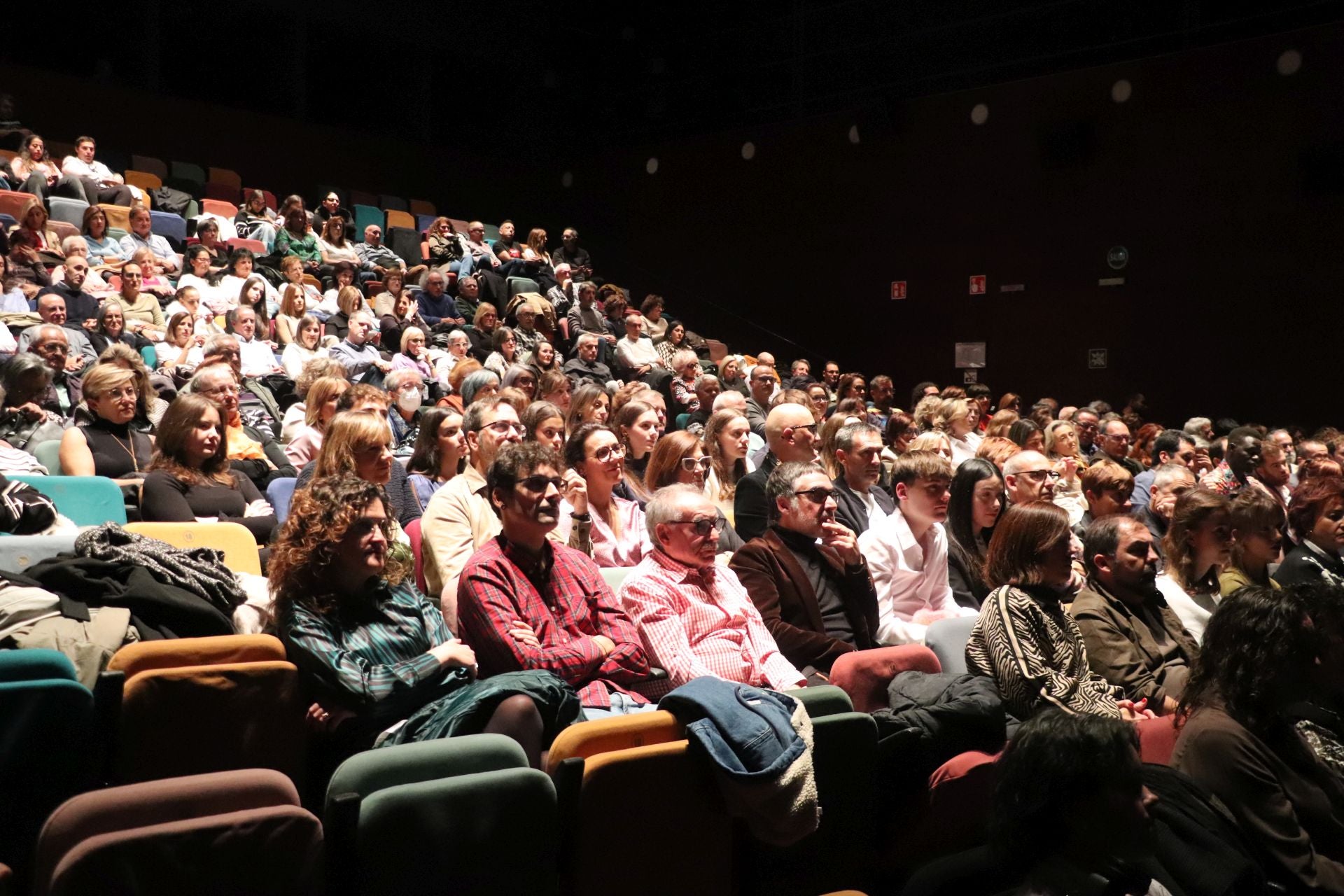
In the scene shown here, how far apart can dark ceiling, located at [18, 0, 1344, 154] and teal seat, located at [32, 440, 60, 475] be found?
21.9 ft

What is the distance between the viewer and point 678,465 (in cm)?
346

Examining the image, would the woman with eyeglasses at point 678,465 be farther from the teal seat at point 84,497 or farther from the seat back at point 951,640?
the teal seat at point 84,497

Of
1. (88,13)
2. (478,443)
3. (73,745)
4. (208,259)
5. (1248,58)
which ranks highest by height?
(88,13)

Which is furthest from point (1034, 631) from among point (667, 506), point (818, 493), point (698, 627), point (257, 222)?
point (257, 222)

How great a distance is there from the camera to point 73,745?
1.65 metres

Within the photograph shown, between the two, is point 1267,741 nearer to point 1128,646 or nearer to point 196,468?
point 1128,646

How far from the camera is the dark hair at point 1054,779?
1432mm

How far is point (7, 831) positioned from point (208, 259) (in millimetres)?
5610

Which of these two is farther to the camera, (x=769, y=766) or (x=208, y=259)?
(x=208, y=259)

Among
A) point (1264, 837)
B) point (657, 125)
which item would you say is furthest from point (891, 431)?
point (657, 125)

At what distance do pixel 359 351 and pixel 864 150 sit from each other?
5575mm

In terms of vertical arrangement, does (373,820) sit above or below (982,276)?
below

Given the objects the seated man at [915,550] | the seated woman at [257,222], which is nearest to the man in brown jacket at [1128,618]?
the seated man at [915,550]

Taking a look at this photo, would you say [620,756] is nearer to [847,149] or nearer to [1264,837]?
[1264,837]
